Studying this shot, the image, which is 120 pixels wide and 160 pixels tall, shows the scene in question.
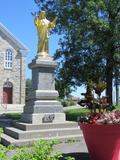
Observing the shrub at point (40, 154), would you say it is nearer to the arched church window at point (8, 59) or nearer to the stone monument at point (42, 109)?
the stone monument at point (42, 109)

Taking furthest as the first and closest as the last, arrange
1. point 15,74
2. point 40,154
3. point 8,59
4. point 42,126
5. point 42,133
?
point 8,59 < point 15,74 < point 42,126 < point 42,133 < point 40,154

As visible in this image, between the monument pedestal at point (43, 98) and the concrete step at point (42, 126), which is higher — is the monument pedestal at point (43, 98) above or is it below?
above

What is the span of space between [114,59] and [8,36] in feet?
82.4

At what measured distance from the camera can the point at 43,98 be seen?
15938mm

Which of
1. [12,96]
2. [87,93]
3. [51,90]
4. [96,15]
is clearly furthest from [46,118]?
[12,96]

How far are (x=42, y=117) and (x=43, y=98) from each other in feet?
3.31

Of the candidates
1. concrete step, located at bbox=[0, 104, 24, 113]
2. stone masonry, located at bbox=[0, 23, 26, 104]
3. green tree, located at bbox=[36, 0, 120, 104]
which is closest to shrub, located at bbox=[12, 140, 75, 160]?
green tree, located at bbox=[36, 0, 120, 104]

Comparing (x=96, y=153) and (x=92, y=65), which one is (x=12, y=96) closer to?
(x=92, y=65)

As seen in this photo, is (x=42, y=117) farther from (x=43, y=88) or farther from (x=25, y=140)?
(x=25, y=140)

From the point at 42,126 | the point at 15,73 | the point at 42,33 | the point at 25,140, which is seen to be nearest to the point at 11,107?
the point at 15,73

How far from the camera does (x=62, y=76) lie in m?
26.1

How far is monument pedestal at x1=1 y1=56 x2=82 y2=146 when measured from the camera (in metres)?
13.5

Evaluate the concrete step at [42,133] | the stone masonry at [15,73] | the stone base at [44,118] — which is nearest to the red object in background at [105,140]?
the concrete step at [42,133]

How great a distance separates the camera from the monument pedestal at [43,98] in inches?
603
